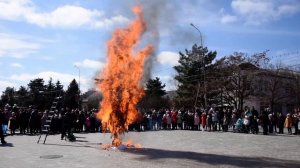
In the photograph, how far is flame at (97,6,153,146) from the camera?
16594 millimetres

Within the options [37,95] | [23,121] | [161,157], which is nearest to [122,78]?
[161,157]

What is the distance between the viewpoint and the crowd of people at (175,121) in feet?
84.1

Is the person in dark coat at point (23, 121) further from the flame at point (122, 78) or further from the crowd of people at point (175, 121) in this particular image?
the flame at point (122, 78)

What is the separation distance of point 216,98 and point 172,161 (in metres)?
40.9

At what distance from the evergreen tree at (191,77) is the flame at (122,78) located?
36069mm

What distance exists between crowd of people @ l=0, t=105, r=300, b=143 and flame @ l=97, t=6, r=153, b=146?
19.9 ft

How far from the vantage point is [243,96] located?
157ft

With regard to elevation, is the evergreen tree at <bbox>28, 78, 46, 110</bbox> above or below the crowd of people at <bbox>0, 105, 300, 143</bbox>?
above

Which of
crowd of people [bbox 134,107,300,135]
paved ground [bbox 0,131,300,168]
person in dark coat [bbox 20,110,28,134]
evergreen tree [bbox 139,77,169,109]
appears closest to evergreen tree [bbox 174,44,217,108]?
evergreen tree [bbox 139,77,169,109]

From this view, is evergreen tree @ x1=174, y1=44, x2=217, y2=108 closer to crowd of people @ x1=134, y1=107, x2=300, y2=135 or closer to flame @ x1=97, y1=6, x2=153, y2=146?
crowd of people @ x1=134, y1=107, x2=300, y2=135

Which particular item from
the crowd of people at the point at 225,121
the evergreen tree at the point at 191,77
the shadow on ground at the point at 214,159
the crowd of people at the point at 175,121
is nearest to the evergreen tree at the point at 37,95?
the evergreen tree at the point at 191,77

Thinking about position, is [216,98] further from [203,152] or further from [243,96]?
[203,152]

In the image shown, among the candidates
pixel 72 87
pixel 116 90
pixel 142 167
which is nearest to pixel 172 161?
pixel 142 167

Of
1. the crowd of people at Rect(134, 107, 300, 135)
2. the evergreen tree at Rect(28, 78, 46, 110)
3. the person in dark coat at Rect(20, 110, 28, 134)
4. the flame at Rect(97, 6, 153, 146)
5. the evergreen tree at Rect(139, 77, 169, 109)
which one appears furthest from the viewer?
the evergreen tree at Rect(139, 77, 169, 109)
